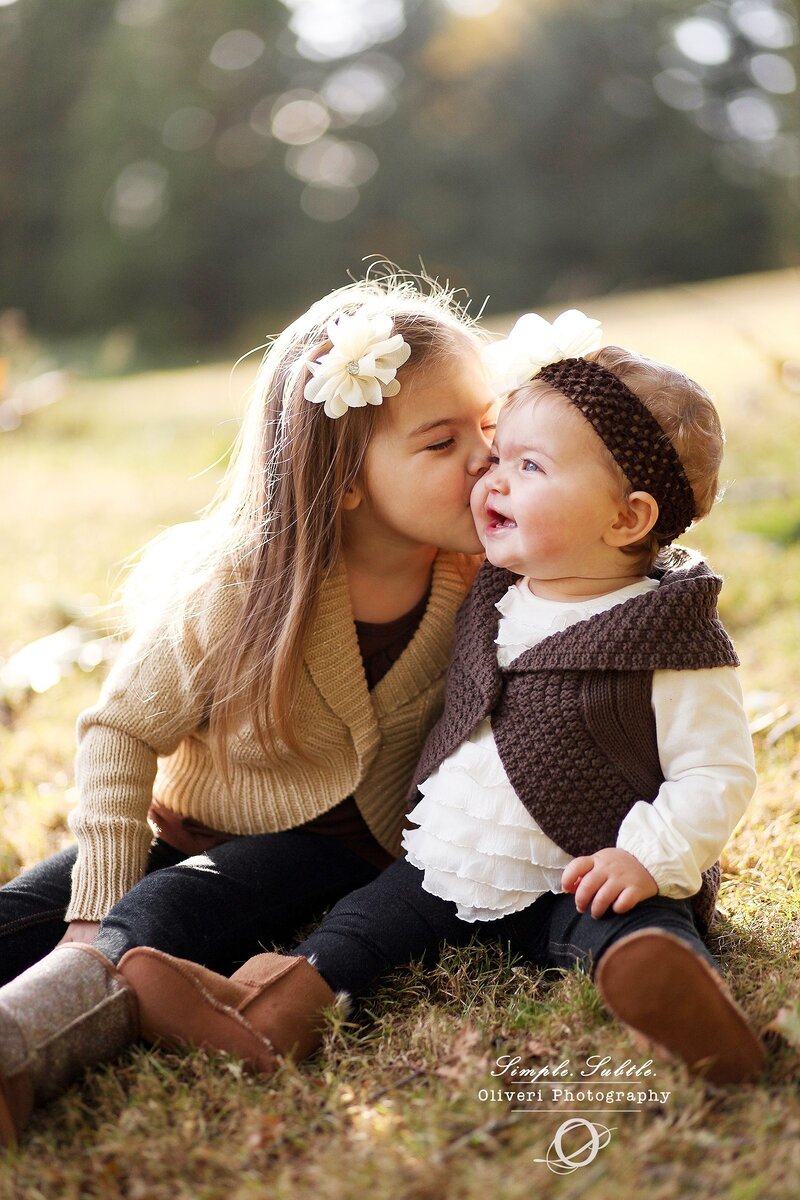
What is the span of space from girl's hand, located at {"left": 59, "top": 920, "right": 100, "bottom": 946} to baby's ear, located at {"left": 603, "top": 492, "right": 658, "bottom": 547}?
1.06m

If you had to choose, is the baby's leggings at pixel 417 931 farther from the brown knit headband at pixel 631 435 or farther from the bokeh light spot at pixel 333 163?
the bokeh light spot at pixel 333 163

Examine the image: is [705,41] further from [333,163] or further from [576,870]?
[576,870]

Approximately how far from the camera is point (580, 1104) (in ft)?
4.61

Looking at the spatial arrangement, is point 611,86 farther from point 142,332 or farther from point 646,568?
point 646,568

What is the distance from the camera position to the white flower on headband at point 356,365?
191cm

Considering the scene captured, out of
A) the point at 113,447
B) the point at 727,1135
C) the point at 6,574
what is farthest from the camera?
the point at 113,447

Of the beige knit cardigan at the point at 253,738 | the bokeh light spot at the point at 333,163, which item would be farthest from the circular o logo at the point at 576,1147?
the bokeh light spot at the point at 333,163

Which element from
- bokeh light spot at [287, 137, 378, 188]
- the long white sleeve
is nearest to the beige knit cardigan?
the long white sleeve

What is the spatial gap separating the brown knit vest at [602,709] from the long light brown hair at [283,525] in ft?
1.42

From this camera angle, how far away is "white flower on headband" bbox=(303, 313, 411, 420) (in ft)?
6.27

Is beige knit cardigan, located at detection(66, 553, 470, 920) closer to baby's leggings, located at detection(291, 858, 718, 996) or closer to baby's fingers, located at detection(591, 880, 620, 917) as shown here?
baby's leggings, located at detection(291, 858, 718, 996)

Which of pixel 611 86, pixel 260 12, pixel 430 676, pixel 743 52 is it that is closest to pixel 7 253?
pixel 260 12

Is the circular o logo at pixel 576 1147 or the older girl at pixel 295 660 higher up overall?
the older girl at pixel 295 660

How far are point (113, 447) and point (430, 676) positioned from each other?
201 inches
